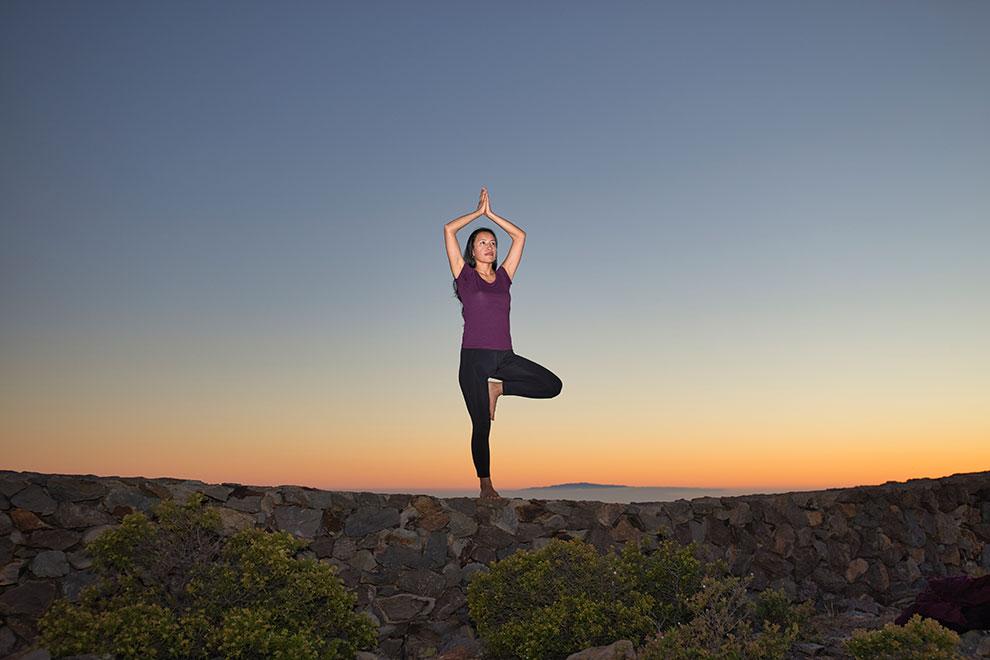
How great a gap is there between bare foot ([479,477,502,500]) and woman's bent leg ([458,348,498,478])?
368 mm

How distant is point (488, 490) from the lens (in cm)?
1002

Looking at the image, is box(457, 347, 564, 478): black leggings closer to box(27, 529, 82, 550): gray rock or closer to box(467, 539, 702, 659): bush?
box(467, 539, 702, 659): bush

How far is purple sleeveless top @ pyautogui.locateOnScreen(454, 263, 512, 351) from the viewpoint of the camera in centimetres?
988

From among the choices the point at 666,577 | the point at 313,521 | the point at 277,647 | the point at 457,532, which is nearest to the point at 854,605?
the point at 666,577

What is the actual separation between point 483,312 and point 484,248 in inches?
33.3

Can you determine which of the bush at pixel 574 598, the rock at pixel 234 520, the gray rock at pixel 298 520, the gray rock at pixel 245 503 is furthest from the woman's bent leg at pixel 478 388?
the rock at pixel 234 520

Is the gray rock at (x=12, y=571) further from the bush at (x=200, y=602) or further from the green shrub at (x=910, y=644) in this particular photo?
the green shrub at (x=910, y=644)

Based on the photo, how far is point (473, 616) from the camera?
8039 mm

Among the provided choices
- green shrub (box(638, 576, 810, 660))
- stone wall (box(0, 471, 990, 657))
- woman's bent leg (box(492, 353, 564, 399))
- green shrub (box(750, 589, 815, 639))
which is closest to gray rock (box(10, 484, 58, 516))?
stone wall (box(0, 471, 990, 657))

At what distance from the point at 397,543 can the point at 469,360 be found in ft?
7.37

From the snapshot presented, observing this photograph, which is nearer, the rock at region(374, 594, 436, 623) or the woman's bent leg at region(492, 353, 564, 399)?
the rock at region(374, 594, 436, 623)

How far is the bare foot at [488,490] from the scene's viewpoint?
32.8ft

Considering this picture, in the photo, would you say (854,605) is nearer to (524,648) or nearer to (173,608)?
(524,648)

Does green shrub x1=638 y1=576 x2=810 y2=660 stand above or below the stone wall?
below
